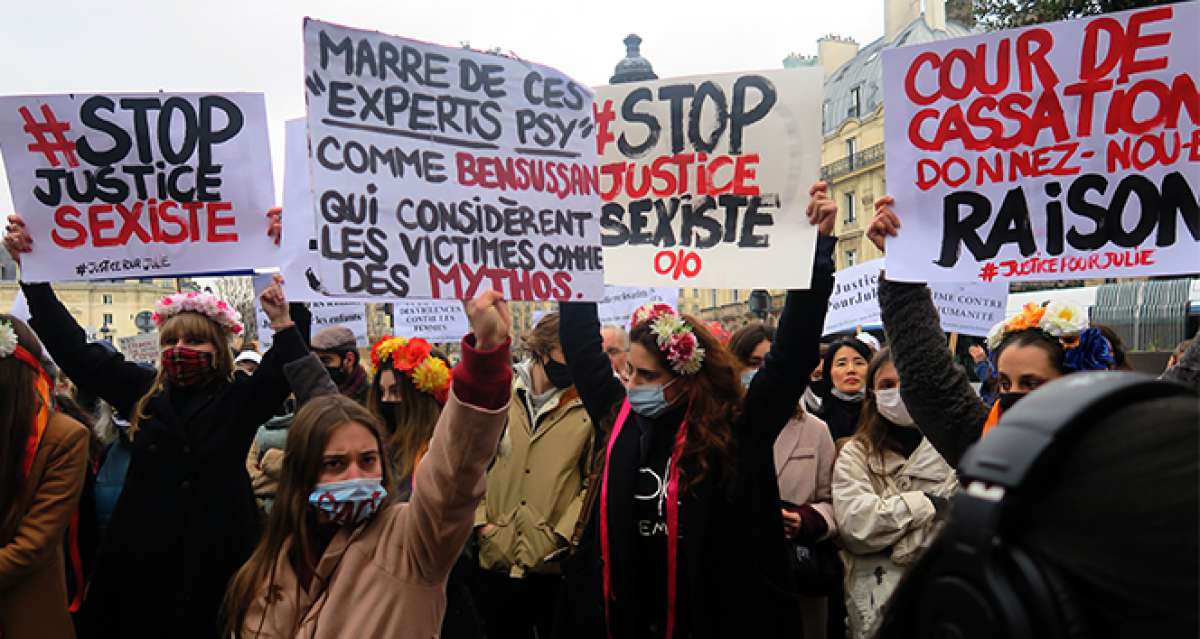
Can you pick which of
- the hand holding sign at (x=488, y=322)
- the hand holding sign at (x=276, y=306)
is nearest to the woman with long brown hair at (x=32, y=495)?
the hand holding sign at (x=276, y=306)

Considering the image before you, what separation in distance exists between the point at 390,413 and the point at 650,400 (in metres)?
2.37

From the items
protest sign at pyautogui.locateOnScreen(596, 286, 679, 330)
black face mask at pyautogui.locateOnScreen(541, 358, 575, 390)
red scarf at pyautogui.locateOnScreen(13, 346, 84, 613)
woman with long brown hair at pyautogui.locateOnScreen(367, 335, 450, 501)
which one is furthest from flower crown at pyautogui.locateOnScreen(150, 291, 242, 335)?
protest sign at pyautogui.locateOnScreen(596, 286, 679, 330)

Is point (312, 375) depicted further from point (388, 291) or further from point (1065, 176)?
point (1065, 176)

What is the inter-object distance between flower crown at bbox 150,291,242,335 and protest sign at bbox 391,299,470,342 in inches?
249

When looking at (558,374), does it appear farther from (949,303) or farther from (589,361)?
(949,303)

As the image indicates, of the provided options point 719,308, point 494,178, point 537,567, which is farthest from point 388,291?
point 719,308

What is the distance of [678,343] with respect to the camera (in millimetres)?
3613

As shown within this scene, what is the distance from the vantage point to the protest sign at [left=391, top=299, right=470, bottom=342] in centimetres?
1056

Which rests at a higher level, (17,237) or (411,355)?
(17,237)

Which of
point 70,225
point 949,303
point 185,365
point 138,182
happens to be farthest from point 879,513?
point 949,303

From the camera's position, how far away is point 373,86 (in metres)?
3.13

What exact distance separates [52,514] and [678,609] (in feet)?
7.43

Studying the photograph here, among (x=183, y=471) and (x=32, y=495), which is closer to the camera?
(x=32, y=495)

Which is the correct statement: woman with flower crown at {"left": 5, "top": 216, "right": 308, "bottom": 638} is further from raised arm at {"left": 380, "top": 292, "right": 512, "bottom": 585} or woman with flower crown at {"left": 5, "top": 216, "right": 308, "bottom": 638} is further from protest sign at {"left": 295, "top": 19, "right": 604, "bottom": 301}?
raised arm at {"left": 380, "top": 292, "right": 512, "bottom": 585}
